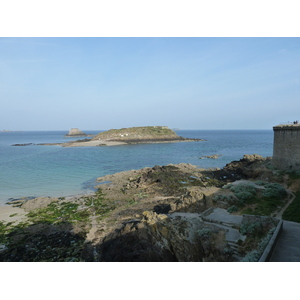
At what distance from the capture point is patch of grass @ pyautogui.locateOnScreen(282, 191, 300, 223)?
13212mm

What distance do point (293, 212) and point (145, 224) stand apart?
946 centimetres

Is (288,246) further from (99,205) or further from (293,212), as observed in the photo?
(99,205)

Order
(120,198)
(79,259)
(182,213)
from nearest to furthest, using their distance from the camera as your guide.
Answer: (79,259) → (182,213) → (120,198)

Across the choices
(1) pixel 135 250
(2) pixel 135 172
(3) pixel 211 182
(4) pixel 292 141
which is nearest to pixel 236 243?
(1) pixel 135 250

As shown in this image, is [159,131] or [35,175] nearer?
[35,175]

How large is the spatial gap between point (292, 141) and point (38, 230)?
25835 millimetres

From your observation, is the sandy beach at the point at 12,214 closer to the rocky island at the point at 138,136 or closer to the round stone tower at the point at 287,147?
the round stone tower at the point at 287,147

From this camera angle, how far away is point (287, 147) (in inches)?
992

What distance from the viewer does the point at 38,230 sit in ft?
49.5

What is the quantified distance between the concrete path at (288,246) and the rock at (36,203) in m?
18.2

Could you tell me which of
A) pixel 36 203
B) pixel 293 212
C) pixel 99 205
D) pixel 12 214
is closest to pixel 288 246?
pixel 293 212

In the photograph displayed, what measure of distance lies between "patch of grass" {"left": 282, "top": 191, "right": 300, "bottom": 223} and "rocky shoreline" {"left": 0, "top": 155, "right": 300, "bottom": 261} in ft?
2.09

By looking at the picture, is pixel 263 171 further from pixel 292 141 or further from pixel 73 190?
pixel 73 190

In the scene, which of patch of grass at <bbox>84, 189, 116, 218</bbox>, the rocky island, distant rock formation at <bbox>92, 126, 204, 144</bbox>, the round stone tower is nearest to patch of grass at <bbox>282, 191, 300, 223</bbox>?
the round stone tower
